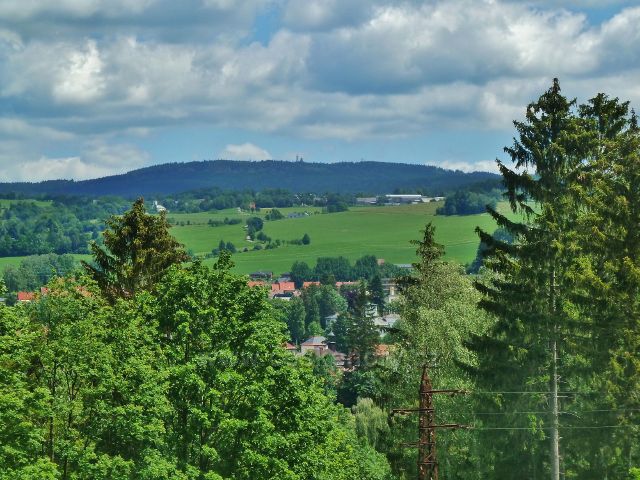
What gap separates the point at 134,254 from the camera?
5272 cm

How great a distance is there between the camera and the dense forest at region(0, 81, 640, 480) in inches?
1332

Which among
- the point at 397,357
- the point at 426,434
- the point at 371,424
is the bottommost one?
the point at 371,424

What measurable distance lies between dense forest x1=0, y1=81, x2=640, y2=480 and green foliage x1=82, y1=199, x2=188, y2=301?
93 mm

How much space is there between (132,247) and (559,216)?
1947cm

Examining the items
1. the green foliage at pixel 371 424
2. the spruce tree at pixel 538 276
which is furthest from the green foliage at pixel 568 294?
the green foliage at pixel 371 424

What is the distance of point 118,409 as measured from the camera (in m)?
32.8

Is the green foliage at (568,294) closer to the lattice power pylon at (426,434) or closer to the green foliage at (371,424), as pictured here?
the lattice power pylon at (426,434)

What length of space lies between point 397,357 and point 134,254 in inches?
622

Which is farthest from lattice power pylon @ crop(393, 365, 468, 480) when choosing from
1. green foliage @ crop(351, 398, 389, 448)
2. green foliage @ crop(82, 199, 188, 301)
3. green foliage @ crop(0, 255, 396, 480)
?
green foliage @ crop(351, 398, 389, 448)

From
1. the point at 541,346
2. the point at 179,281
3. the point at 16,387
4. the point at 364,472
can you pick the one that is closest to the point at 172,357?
the point at 179,281

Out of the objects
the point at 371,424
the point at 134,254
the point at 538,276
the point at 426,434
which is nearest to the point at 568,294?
the point at 538,276

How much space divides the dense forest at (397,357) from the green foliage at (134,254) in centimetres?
9

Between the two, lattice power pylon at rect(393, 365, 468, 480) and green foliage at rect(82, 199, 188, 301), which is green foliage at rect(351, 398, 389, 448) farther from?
lattice power pylon at rect(393, 365, 468, 480)

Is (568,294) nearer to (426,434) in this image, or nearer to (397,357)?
(426,434)
